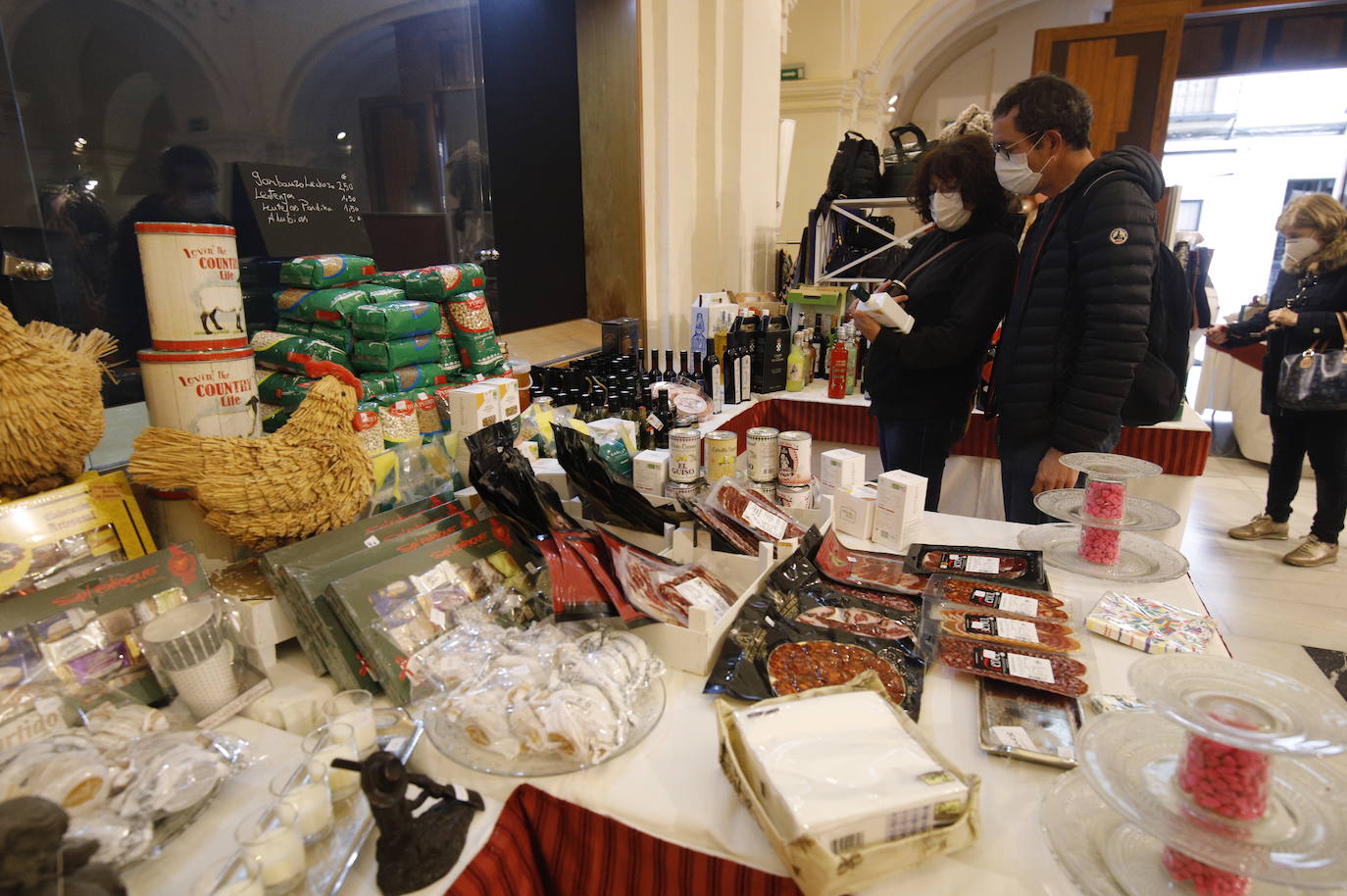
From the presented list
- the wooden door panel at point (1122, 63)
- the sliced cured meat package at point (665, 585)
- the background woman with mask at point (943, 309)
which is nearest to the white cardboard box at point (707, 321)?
the background woman with mask at point (943, 309)

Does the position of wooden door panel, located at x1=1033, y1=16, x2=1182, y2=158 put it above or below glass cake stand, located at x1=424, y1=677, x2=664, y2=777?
above

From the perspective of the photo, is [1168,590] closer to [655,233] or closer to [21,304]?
[21,304]

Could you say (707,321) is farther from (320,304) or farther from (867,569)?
(867,569)

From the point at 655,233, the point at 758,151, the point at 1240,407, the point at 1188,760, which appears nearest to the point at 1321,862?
the point at 1188,760

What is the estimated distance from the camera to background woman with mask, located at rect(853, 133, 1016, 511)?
2.30 metres

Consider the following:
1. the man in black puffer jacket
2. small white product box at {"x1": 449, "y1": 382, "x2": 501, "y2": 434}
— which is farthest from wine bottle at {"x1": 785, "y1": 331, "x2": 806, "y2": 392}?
small white product box at {"x1": 449, "y1": 382, "x2": 501, "y2": 434}

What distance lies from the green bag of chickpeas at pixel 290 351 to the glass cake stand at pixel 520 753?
1.04m

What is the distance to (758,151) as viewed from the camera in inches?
188

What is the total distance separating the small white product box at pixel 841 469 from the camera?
5.93ft

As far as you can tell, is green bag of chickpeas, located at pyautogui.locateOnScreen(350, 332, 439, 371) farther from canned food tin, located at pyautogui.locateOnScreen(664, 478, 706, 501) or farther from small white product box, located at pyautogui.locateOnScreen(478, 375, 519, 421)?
canned food tin, located at pyautogui.locateOnScreen(664, 478, 706, 501)

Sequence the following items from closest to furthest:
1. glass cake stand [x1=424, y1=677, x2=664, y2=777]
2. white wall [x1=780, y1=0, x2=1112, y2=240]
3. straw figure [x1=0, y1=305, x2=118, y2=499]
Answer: glass cake stand [x1=424, y1=677, x2=664, y2=777], straw figure [x1=0, y1=305, x2=118, y2=499], white wall [x1=780, y1=0, x2=1112, y2=240]

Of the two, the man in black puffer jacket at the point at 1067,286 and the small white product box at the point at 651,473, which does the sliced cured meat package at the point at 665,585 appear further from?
the man in black puffer jacket at the point at 1067,286

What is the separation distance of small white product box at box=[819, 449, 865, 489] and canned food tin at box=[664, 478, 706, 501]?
34 cm

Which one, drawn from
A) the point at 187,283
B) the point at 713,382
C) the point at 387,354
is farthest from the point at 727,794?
the point at 713,382
